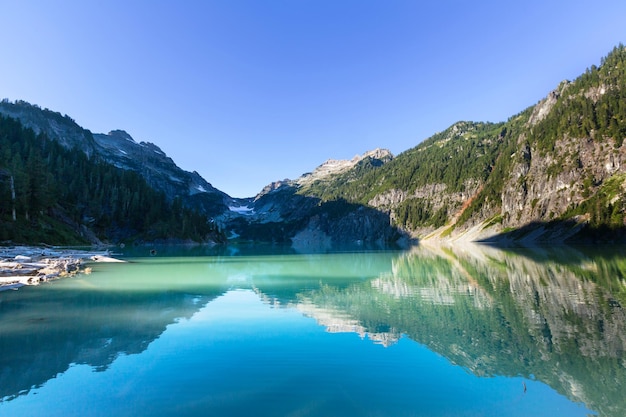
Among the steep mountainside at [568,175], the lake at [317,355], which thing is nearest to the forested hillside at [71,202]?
the lake at [317,355]

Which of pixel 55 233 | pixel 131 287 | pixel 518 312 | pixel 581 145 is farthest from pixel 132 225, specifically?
pixel 581 145

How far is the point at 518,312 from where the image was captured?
18047 mm

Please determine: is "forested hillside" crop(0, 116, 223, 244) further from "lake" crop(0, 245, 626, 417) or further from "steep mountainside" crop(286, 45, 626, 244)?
"steep mountainside" crop(286, 45, 626, 244)

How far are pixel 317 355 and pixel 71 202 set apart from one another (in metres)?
129

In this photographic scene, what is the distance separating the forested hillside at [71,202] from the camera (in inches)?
2940

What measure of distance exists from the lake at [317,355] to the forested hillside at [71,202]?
65.2m

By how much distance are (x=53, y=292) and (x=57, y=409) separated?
21248 mm

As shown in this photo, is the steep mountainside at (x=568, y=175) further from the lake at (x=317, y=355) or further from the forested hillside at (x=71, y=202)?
the forested hillside at (x=71, y=202)

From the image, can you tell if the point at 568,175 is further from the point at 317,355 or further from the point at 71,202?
the point at 71,202

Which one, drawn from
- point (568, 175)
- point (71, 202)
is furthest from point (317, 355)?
point (568, 175)

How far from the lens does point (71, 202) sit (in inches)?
4451

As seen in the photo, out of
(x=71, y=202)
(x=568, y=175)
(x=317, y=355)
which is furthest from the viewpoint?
(x=568, y=175)

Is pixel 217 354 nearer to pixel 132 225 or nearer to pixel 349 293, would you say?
pixel 349 293

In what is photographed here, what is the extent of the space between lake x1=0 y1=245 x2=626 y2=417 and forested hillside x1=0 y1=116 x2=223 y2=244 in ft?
214
